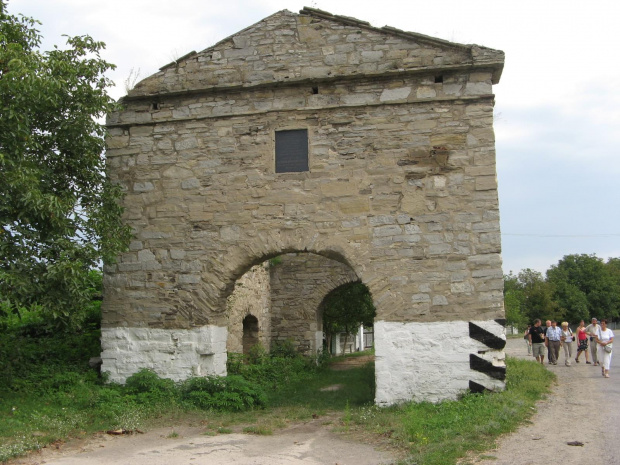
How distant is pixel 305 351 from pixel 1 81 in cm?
1022

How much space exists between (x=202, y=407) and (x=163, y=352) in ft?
3.60

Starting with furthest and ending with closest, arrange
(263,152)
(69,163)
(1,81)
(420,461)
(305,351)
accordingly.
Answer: (305,351), (263,152), (69,163), (1,81), (420,461)

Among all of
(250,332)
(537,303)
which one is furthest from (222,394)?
(537,303)

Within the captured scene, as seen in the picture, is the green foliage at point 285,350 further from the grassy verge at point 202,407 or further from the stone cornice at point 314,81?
the stone cornice at point 314,81

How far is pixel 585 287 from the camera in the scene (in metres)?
49.4

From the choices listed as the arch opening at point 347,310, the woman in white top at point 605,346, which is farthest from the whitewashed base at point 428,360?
the arch opening at point 347,310

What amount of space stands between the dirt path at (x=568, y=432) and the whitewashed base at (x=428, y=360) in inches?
38.5

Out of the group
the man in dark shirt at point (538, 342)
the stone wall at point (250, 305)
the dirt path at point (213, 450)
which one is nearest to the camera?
the dirt path at point (213, 450)

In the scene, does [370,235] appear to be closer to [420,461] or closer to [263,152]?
[263,152]

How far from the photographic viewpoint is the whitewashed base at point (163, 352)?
862 centimetres

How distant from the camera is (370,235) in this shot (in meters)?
8.32

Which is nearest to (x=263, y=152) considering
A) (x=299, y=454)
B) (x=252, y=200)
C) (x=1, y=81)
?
(x=252, y=200)

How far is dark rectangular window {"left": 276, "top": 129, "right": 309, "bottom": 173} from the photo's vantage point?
343 inches

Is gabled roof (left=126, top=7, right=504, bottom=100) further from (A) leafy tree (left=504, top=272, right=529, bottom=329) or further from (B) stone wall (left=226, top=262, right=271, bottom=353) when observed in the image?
(A) leafy tree (left=504, top=272, right=529, bottom=329)
